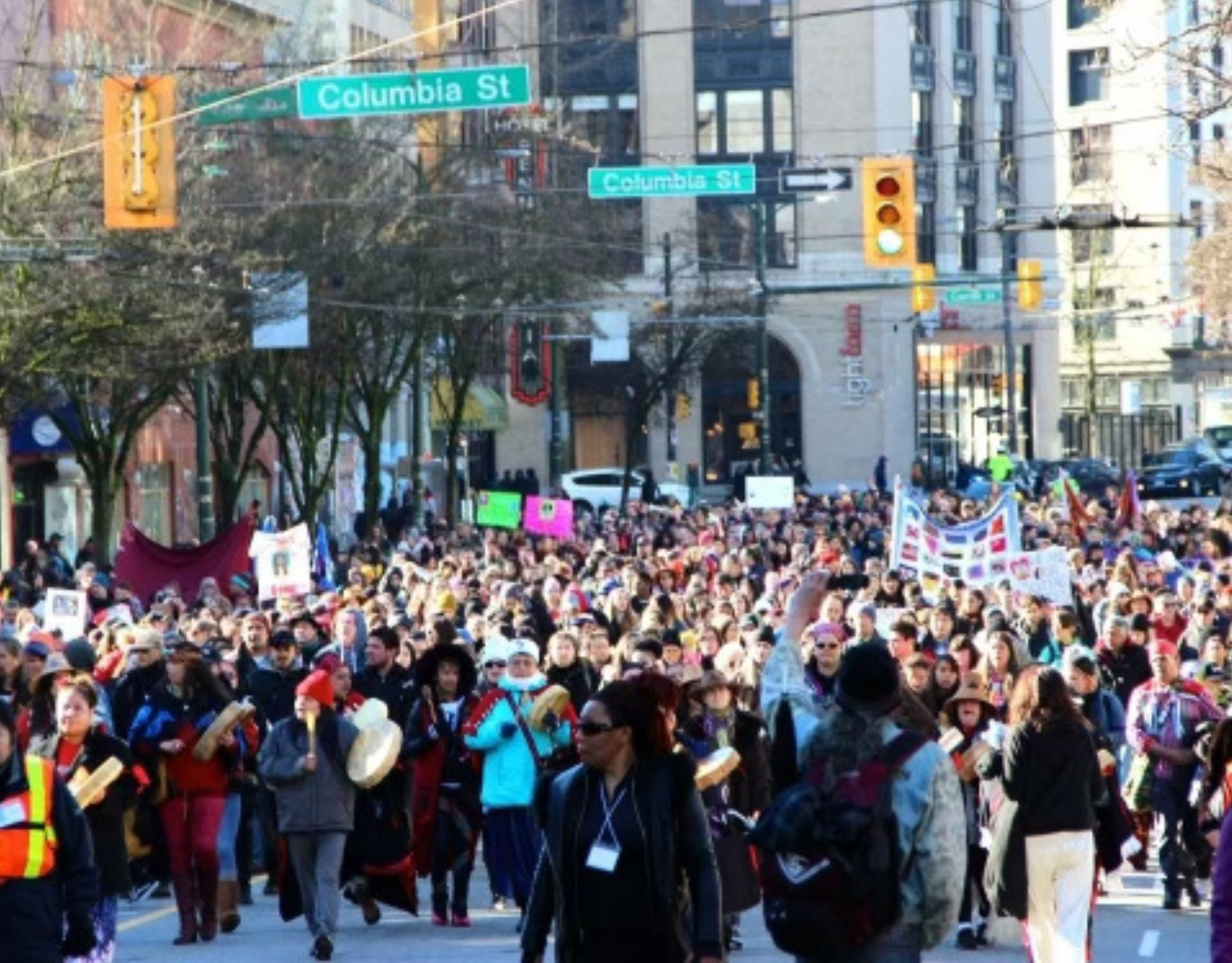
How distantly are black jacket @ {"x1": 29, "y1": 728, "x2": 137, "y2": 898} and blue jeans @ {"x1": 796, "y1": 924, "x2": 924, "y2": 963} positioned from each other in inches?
199

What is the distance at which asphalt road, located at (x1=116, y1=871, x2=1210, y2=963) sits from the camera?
Answer: 1639cm

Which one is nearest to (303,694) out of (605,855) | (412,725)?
(412,725)

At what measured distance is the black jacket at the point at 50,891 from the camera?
10.1 metres

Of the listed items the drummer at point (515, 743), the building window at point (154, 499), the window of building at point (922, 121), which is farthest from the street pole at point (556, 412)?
the drummer at point (515, 743)

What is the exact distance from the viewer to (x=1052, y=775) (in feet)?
43.1

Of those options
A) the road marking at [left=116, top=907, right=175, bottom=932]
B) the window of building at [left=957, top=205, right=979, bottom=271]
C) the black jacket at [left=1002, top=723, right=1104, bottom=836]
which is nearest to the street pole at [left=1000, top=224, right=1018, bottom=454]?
the window of building at [left=957, top=205, right=979, bottom=271]

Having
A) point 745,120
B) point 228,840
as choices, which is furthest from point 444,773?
point 745,120

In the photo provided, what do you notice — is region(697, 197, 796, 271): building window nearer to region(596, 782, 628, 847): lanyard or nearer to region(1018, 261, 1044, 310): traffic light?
region(1018, 261, 1044, 310): traffic light

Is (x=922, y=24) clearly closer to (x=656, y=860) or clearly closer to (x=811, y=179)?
(x=811, y=179)

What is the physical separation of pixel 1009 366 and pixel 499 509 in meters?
46.4

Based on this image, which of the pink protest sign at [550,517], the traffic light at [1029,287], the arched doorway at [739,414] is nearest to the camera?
the pink protest sign at [550,517]

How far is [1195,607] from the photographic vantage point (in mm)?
23859

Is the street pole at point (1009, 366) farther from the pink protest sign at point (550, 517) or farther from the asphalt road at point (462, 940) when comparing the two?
the asphalt road at point (462, 940)

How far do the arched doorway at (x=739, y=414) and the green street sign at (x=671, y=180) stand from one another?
61035mm
